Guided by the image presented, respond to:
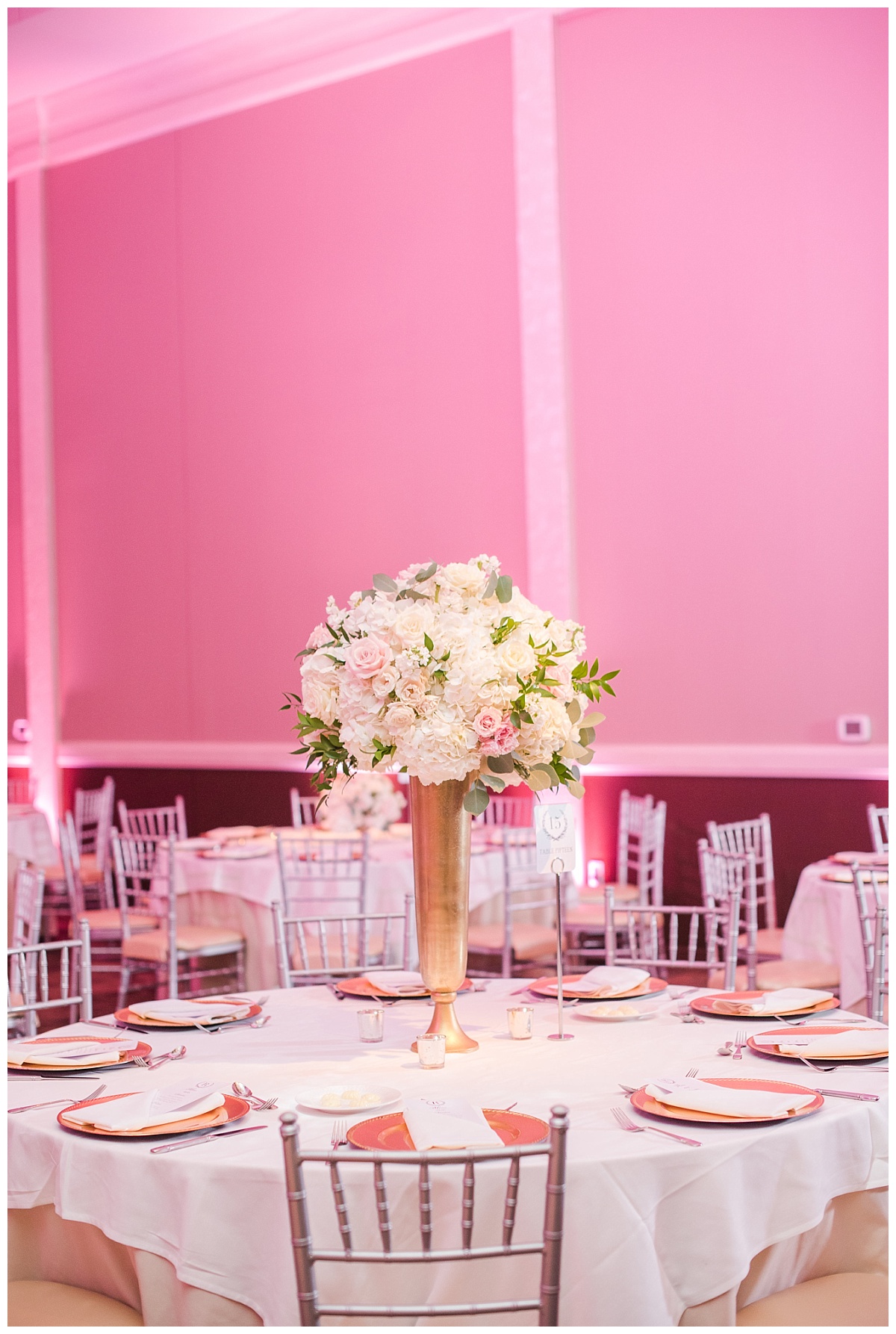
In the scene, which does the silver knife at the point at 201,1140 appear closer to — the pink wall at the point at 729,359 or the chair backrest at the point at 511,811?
the pink wall at the point at 729,359

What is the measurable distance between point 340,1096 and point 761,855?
4707mm

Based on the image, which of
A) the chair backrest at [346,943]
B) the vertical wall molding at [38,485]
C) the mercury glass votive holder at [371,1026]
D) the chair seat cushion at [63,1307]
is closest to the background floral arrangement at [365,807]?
the chair backrest at [346,943]

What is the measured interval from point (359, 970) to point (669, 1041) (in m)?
1.12

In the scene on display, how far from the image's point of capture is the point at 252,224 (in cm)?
847

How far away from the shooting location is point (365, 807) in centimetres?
599

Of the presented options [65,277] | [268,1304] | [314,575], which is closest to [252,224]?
[65,277]

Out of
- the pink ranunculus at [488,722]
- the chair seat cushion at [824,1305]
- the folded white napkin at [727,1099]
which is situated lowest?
the chair seat cushion at [824,1305]

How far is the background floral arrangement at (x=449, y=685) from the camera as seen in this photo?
2.32 metres

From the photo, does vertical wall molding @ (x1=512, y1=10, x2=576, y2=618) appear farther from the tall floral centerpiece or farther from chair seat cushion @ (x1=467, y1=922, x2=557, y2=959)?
the tall floral centerpiece

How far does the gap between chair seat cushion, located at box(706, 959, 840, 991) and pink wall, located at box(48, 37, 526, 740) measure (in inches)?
125

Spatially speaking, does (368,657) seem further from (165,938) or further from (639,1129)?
(165,938)

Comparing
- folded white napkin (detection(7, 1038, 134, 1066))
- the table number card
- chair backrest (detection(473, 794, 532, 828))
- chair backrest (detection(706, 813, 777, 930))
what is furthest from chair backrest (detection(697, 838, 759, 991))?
chair backrest (detection(473, 794, 532, 828))

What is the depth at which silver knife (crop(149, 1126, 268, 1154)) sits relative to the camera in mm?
2023

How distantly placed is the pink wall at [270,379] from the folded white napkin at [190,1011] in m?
4.73
